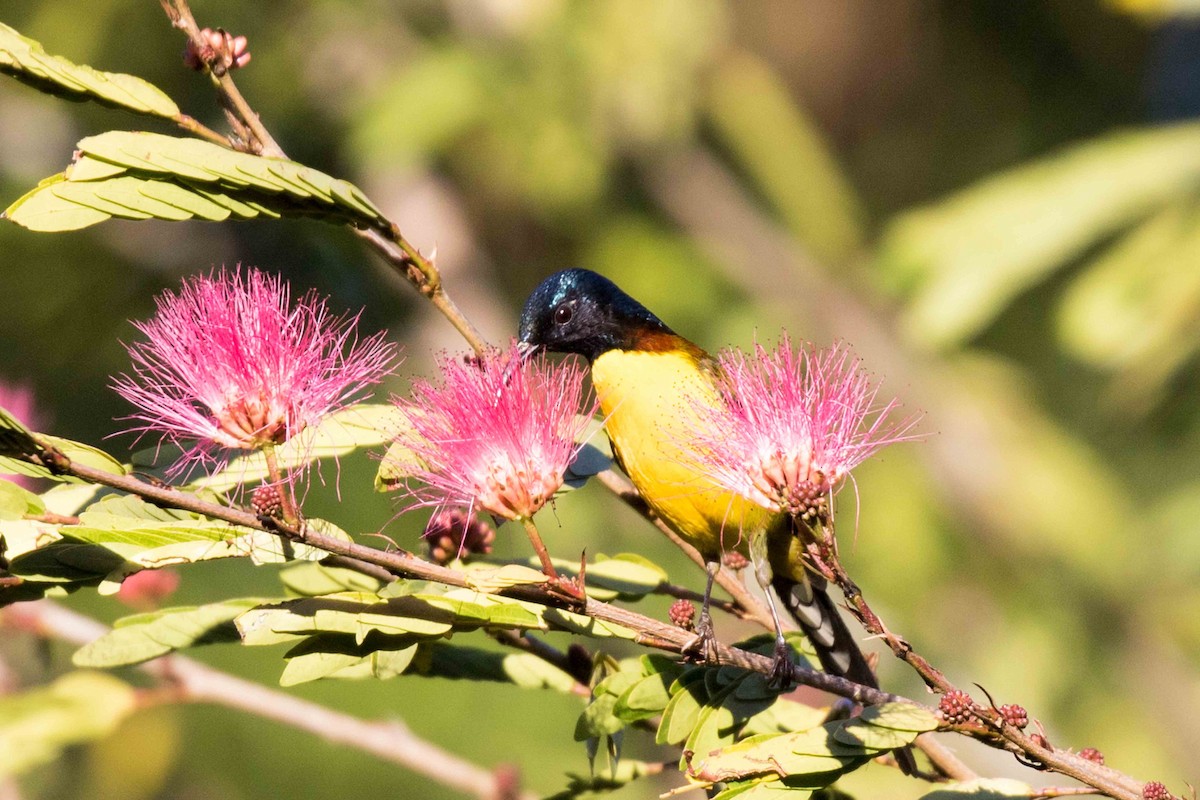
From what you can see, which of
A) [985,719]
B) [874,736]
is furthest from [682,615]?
[985,719]

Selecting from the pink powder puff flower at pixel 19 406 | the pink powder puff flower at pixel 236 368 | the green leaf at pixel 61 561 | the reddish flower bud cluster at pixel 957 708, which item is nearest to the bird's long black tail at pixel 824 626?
the reddish flower bud cluster at pixel 957 708

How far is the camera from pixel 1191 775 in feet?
18.1

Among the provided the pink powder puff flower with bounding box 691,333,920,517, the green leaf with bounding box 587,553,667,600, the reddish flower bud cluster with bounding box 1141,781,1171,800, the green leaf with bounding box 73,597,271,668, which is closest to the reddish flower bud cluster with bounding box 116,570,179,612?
the green leaf with bounding box 73,597,271,668

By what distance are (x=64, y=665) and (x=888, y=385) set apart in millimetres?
3966

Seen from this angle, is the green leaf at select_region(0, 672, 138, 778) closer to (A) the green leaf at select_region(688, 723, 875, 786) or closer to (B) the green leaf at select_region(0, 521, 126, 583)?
(B) the green leaf at select_region(0, 521, 126, 583)

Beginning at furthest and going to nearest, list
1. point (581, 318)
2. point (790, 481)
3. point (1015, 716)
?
point (581, 318) < point (790, 481) < point (1015, 716)

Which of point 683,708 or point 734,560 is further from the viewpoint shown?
point 734,560

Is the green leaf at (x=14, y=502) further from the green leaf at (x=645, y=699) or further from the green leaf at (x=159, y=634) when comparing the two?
the green leaf at (x=645, y=699)

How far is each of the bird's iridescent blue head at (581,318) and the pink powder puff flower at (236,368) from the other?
42.5 inches

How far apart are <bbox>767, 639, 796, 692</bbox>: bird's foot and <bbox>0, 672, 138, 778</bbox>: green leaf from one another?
1.36 metres

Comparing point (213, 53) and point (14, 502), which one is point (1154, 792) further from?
point (213, 53)

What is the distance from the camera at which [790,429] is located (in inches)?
70.0

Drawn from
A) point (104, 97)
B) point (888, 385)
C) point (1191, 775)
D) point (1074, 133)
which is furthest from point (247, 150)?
point (1074, 133)

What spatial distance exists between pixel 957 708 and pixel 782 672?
0.95 feet
